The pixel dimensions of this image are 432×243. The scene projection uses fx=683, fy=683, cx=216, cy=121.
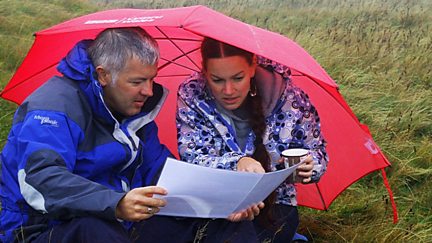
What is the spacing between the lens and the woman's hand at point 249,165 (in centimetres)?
331

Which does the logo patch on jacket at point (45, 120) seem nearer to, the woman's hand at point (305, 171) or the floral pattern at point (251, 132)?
the floral pattern at point (251, 132)

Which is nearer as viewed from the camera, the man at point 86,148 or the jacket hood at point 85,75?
the man at point 86,148

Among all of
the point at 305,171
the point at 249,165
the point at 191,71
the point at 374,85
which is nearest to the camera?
the point at 249,165

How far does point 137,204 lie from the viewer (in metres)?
2.71

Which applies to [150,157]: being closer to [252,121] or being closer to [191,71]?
[252,121]

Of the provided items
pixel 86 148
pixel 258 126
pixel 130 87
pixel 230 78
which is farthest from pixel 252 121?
pixel 86 148

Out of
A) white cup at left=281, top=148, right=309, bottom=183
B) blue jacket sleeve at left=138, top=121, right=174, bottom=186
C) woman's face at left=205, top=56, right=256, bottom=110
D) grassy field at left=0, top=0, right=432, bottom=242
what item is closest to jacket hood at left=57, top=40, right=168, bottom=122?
blue jacket sleeve at left=138, top=121, right=174, bottom=186

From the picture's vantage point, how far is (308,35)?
883cm

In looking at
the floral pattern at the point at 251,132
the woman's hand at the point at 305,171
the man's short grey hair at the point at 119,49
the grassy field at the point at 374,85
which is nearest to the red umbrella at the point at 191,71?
the man's short grey hair at the point at 119,49

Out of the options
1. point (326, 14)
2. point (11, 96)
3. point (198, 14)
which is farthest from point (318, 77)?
point (326, 14)

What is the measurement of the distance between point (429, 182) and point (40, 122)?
312 centimetres

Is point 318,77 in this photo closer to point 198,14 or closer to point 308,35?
point 198,14

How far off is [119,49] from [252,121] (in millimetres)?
905

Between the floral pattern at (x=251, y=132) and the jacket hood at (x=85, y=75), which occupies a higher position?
the jacket hood at (x=85, y=75)
